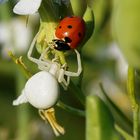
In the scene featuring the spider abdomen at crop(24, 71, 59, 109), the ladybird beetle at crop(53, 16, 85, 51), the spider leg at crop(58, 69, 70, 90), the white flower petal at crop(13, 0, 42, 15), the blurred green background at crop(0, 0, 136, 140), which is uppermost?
the white flower petal at crop(13, 0, 42, 15)

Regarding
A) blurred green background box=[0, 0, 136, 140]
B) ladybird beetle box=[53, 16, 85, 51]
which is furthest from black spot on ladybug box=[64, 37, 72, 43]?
blurred green background box=[0, 0, 136, 140]

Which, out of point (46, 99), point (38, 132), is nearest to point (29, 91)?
point (46, 99)

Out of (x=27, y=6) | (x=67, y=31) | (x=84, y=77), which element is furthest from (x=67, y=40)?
(x=84, y=77)

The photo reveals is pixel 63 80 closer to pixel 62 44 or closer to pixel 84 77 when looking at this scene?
pixel 62 44

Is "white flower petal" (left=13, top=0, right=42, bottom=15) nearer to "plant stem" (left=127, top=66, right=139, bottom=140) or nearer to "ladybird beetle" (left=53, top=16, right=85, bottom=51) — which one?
"ladybird beetle" (left=53, top=16, right=85, bottom=51)

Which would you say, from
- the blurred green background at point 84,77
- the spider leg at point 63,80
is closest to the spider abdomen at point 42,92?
the spider leg at point 63,80

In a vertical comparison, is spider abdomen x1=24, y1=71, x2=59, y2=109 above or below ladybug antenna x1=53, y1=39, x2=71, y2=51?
below
